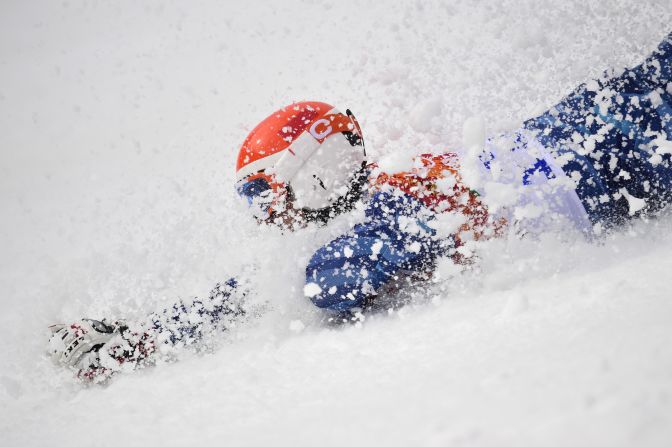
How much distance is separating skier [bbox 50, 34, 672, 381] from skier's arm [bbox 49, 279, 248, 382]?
16.3 inches

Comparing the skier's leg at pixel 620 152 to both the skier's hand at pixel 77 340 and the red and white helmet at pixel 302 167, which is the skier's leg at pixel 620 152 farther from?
the skier's hand at pixel 77 340

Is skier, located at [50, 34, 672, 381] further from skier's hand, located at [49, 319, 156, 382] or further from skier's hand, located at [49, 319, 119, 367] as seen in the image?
skier's hand, located at [49, 319, 119, 367]

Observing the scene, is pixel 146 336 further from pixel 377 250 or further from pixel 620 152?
pixel 620 152

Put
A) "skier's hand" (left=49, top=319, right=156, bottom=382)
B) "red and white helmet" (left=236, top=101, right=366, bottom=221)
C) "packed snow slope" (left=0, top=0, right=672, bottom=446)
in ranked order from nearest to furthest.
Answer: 1. "packed snow slope" (left=0, top=0, right=672, bottom=446)
2. "red and white helmet" (left=236, top=101, right=366, bottom=221)
3. "skier's hand" (left=49, top=319, right=156, bottom=382)

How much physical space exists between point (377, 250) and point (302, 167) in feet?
1.30

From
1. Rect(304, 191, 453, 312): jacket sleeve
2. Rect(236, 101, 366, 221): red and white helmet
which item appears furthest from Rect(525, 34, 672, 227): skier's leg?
Rect(236, 101, 366, 221): red and white helmet

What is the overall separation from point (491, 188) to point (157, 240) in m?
2.14

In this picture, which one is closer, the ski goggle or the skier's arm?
the ski goggle

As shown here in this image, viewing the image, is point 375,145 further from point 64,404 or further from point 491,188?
point 64,404

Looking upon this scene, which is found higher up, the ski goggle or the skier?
the ski goggle

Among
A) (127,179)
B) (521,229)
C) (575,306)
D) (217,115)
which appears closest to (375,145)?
(521,229)

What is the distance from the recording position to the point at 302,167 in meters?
1.67

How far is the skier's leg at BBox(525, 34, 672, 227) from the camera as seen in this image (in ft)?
5.35

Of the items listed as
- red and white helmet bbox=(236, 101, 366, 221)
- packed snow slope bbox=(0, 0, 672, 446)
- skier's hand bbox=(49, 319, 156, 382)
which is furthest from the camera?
skier's hand bbox=(49, 319, 156, 382)
